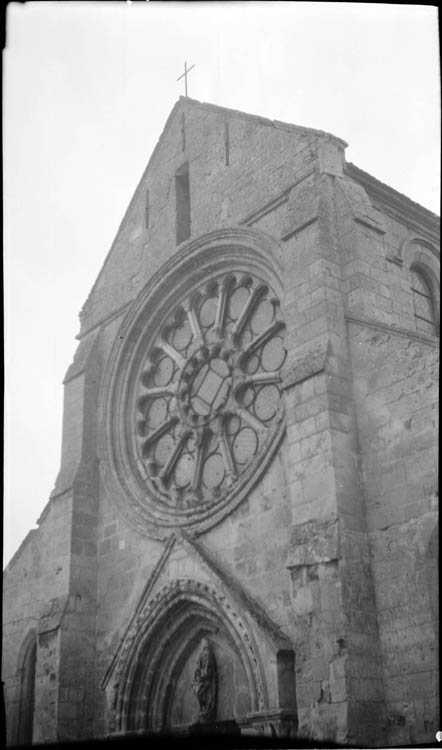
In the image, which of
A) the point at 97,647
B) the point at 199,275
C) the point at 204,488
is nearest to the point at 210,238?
the point at 199,275

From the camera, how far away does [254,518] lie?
11648 mm

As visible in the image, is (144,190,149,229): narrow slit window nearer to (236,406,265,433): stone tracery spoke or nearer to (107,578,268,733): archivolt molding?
(236,406,265,433): stone tracery spoke

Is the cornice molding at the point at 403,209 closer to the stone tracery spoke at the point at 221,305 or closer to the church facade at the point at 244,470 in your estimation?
the church facade at the point at 244,470

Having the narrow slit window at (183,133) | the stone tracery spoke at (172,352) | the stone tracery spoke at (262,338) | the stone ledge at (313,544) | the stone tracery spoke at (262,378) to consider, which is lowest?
the stone ledge at (313,544)

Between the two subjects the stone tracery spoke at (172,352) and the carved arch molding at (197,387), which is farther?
the stone tracery spoke at (172,352)

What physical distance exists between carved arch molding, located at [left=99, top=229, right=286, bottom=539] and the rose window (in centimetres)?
2

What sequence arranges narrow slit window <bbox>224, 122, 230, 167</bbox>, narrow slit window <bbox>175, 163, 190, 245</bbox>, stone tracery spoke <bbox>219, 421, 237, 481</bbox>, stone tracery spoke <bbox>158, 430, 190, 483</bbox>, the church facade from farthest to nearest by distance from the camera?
1. narrow slit window <bbox>175, 163, 190, 245</bbox>
2. narrow slit window <bbox>224, 122, 230, 167</bbox>
3. stone tracery spoke <bbox>158, 430, 190, 483</bbox>
4. stone tracery spoke <bbox>219, 421, 237, 481</bbox>
5. the church facade

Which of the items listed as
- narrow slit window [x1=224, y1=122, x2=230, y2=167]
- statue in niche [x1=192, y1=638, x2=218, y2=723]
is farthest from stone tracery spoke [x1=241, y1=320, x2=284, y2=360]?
statue in niche [x1=192, y1=638, x2=218, y2=723]

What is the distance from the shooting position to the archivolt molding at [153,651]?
479 inches

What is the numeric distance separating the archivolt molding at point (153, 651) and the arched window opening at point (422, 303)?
5.09 m

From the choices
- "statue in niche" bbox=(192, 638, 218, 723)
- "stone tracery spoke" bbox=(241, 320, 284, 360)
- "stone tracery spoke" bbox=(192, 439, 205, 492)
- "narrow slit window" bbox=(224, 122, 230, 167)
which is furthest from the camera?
"narrow slit window" bbox=(224, 122, 230, 167)

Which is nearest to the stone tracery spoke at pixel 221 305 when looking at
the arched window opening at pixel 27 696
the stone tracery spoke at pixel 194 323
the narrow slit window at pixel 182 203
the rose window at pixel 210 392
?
the rose window at pixel 210 392

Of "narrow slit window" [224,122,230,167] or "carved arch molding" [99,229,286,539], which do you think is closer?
"carved arch molding" [99,229,286,539]

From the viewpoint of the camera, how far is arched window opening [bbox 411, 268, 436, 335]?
13.7 metres
